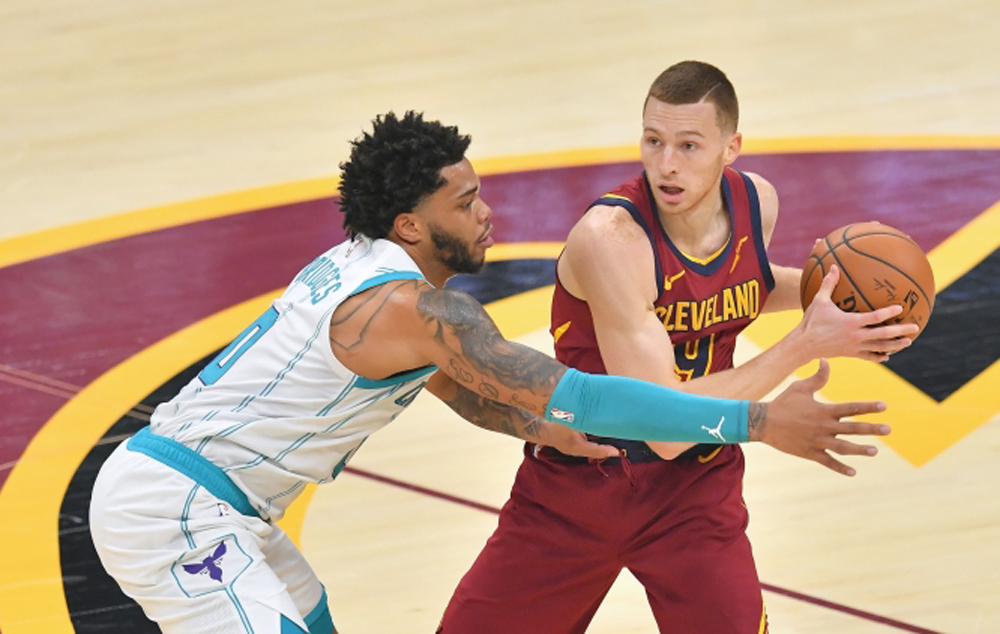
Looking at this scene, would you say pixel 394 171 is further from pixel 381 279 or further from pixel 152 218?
pixel 152 218

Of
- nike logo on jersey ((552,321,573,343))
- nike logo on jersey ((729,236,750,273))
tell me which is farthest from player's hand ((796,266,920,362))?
nike logo on jersey ((552,321,573,343))

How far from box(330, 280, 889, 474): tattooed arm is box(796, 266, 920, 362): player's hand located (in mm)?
191

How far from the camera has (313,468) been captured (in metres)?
3.85

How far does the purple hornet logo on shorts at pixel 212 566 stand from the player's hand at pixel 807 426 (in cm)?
142

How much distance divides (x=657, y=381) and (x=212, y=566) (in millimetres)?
1290

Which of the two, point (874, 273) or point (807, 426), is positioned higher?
point (874, 273)

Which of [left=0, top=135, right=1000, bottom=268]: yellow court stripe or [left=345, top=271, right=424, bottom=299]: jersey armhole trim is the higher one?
[left=0, top=135, right=1000, bottom=268]: yellow court stripe

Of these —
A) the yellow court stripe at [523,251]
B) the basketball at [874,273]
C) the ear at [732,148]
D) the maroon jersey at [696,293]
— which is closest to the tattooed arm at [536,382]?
the basketball at [874,273]

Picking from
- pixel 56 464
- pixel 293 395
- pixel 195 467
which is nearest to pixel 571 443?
pixel 293 395

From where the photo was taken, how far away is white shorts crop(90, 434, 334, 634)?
3.64 m

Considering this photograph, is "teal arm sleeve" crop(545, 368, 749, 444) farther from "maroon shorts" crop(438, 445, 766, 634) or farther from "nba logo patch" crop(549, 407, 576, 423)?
"maroon shorts" crop(438, 445, 766, 634)

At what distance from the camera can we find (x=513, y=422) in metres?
4.12

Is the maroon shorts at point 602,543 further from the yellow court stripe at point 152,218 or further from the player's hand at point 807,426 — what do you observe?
the yellow court stripe at point 152,218

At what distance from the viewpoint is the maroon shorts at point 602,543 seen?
397 cm
